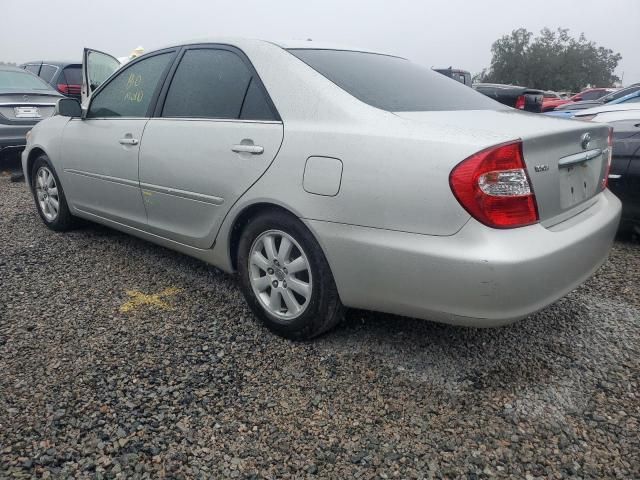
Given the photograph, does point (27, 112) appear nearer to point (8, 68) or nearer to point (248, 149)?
point (8, 68)

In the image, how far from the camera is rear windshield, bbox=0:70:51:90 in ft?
24.5

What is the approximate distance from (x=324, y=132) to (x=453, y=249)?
0.77 m

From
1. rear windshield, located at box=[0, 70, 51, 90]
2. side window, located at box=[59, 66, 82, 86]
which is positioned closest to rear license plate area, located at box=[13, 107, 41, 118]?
rear windshield, located at box=[0, 70, 51, 90]

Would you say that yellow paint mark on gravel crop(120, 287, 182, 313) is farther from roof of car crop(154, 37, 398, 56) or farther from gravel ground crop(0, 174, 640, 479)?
roof of car crop(154, 37, 398, 56)

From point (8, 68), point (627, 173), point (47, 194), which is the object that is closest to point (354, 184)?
point (627, 173)

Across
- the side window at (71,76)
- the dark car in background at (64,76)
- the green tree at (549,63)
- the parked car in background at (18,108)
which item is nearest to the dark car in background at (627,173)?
the parked car in background at (18,108)

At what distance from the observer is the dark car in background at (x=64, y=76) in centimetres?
913

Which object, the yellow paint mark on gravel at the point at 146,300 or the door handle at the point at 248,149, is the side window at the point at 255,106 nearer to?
the door handle at the point at 248,149

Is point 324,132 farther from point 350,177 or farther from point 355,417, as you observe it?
point 355,417

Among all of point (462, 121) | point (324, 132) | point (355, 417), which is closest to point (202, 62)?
point (324, 132)

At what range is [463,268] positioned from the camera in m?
1.94

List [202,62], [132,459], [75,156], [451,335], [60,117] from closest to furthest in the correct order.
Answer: [132,459] → [451,335] → [202,62] → [75,156] → [60,117]

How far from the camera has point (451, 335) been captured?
2650 mm

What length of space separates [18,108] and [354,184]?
6.75m
